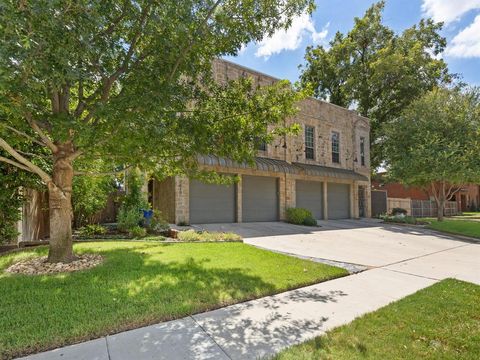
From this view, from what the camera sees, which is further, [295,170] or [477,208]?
[477,208]

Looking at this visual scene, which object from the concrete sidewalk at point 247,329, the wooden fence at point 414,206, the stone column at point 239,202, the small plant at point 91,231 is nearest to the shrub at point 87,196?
the small plant at point 91,231

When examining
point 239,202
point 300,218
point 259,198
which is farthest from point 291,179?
point 239,202

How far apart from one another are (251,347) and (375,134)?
975 inches

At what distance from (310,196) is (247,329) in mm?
15378

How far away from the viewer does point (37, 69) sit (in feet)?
11.5

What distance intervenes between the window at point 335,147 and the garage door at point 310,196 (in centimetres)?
246

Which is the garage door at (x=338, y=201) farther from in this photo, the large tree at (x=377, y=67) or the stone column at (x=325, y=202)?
the large tree at (x=377, y=67)

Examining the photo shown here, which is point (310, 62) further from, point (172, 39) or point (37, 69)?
point (37, 69)

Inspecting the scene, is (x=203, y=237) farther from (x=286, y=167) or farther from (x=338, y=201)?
(x=338, y=201)

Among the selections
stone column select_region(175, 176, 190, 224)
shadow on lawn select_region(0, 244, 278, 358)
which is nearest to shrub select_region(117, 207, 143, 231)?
stone column select_region(175, 176, 190, 224)

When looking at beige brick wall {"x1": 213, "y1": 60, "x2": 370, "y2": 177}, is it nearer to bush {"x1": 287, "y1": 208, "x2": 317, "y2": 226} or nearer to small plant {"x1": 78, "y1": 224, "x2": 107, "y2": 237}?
bush {"x1": 287, "y1": 208, "x2": 317, "y2": 226}

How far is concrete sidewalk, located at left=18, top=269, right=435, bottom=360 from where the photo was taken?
2.82m

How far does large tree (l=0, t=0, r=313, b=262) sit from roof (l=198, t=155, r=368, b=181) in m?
6.01

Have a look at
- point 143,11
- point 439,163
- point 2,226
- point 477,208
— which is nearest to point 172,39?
point 143,11
